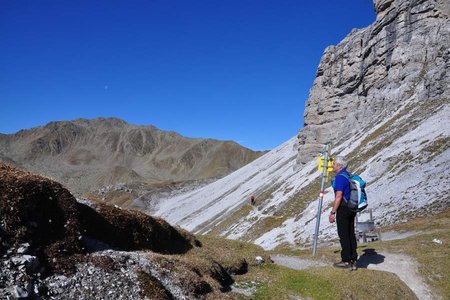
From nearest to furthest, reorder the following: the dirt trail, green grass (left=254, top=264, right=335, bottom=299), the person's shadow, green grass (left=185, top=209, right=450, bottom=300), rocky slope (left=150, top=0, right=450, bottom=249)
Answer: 1. green grass (left=254, top=264, right=335, bottom=299)
2. green grass (left=185, top=209, right=450, bottom=300)
3. the dirt trail
4. the person's shadow
5. rocky slope (left=150, top=0, right=450, bottom=249)

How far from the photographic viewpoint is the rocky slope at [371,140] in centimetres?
4509

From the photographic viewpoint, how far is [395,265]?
16984 millimetres

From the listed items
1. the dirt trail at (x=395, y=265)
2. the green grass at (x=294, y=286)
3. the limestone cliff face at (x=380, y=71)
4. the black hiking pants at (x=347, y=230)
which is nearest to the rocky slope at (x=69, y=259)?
the green grass at (x=294, y=286)

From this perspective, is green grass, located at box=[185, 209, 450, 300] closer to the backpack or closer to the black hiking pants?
the black hiking pants

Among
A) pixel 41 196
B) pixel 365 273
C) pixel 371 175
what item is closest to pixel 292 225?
pixel 371 175

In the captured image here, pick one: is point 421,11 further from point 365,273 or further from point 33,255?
point 33,255

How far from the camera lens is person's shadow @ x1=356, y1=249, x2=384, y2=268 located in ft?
57.5

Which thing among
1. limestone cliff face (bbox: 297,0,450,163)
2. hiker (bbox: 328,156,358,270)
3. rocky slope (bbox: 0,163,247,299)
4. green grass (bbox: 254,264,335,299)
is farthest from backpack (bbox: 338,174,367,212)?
limestone cliff face (bbox: 297,0,450,163)

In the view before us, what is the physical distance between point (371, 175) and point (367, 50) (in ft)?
203

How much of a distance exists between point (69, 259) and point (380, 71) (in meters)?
103

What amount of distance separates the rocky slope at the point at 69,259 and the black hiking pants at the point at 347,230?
501 cm

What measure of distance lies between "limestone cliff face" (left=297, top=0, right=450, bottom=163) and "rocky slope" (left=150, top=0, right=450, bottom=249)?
268 mm

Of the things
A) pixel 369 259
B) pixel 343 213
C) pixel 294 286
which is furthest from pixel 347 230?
pixel 369 259

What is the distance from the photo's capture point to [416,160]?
49.7 meters
